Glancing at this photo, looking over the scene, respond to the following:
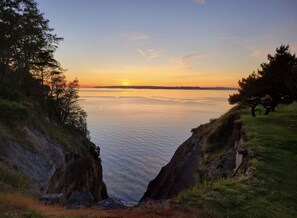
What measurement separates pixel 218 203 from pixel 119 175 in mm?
36633

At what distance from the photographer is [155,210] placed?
12.7 m

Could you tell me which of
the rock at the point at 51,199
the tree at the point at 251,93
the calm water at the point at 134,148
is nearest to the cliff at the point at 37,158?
the rock at the point at 51,199

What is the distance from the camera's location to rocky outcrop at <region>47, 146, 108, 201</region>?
3074 centimetres

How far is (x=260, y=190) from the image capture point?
590 inches

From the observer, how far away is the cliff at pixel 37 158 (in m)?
22.2

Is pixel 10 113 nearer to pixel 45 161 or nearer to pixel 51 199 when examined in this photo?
pixel 45 161

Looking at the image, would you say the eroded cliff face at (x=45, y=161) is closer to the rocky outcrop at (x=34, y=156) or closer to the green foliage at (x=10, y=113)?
the rocky outcrop at (x=34, y=156)

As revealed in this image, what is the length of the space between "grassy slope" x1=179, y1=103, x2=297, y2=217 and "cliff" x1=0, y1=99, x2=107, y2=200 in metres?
8.88

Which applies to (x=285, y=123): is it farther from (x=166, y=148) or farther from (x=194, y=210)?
(x=166, y=148)

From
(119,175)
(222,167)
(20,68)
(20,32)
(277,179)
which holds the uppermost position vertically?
(20,32)

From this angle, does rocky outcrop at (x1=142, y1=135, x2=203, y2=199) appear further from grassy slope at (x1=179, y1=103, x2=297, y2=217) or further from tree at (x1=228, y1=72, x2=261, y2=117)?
grassy slope at (x1=179, y1=103, x2=297, y2=217)

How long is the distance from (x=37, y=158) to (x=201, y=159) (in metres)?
16.6

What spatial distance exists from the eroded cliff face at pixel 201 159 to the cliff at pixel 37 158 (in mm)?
8013

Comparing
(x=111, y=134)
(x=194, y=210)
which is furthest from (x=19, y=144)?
(x=111, y=134)
